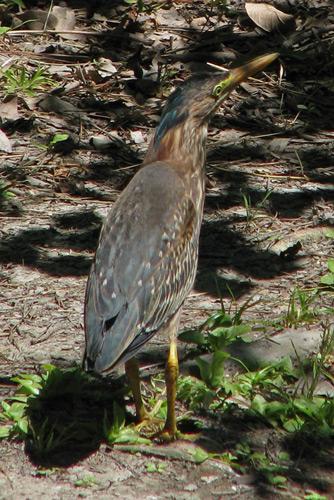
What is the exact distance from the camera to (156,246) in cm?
447

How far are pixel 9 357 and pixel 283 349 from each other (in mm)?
1623

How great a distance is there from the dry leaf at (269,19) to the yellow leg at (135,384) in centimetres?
563

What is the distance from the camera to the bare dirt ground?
13.2ft

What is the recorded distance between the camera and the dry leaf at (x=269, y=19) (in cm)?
894

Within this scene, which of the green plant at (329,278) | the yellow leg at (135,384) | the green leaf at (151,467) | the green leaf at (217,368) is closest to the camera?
the green leaf at (151,467)

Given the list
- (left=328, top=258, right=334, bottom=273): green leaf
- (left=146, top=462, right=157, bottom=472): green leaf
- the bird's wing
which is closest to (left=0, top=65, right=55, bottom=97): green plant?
the bird's wing

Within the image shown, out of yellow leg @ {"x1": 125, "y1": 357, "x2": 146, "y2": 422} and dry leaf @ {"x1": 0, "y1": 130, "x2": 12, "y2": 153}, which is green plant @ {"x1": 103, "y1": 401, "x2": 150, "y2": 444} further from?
dry leaf @ {"x1": 0, "y1": 130, "x2": 12, "y2": 153}

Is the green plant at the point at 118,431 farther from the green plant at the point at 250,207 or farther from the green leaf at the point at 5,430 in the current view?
the green plant at the point at 250,207

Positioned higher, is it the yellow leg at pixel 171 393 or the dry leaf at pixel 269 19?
the dry leaf at pixel 269 19

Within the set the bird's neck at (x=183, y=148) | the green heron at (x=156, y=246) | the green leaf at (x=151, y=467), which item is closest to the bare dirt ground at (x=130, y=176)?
the green leaf at (x=151, y=467)

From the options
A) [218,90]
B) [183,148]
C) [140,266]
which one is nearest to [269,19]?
[218,90]

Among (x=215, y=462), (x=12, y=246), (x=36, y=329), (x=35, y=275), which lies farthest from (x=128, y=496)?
(x=12, y=246)

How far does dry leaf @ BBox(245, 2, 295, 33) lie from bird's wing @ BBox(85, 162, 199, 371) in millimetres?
4517

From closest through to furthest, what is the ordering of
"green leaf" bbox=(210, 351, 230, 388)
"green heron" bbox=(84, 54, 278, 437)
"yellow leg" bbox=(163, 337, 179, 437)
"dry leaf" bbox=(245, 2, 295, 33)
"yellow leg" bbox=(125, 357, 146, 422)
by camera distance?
"green heron" bbox=(84, 54, 278, 437)
"yellow leg" bbox=(163, 337, 179, 437)
"yellow leg" bbox=(125, 357, 146, 422)
"green leaf" bbox=(210, 351, 230, 388)
"dry leaf" bbox=(245, 2, 295, 33)
